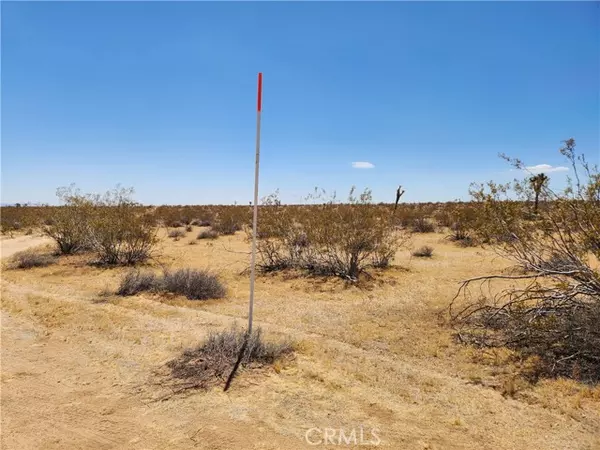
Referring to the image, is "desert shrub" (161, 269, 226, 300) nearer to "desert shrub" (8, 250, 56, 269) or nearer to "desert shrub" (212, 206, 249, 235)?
"desert shrub" (8, 250, 56, 269)

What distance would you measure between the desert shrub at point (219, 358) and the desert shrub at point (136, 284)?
425cm

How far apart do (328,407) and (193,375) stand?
1715mm

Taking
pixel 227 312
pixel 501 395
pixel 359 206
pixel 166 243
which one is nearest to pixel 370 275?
pixel 359 206

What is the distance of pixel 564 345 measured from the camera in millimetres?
5457

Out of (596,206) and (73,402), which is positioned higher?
(596,206)

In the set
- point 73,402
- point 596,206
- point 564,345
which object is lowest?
point 73,402

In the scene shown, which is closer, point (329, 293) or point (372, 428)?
point (372, 428)

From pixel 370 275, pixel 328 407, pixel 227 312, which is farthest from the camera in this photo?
pixel 370 275

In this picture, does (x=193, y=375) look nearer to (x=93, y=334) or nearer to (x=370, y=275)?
(x=93, y=334)

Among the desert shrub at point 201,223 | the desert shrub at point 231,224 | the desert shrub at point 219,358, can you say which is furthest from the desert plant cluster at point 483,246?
the desert shrub at point 201,223

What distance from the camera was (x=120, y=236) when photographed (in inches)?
515

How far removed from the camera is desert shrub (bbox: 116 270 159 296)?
919cm

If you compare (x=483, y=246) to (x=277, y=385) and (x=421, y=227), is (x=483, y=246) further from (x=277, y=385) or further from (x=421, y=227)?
(x=421, y=227)

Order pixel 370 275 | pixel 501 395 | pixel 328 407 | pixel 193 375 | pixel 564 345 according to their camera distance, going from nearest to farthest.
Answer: pixel 328 407
pixel 501 395
pixel 193 375
pixel 564 345
pixel 370 275
